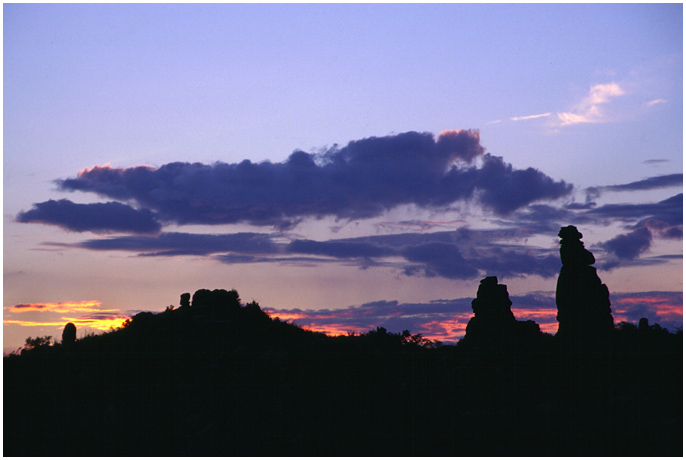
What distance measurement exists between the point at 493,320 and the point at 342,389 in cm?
2173

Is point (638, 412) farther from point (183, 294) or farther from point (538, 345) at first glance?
point (183, 294)

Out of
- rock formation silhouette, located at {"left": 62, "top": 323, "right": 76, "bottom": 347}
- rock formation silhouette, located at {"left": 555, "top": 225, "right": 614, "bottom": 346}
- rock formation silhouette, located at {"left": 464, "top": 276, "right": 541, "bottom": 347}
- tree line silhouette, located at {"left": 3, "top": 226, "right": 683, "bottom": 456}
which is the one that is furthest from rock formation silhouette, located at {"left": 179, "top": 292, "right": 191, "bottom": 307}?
rock formation silhouette, located at {"left": 555, "top": 225, "right": 614, "bottom": 346}

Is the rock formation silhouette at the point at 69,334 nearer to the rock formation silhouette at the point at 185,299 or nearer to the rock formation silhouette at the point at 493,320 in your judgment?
the rock formation silhouette at the point at 185,299

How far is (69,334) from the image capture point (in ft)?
151

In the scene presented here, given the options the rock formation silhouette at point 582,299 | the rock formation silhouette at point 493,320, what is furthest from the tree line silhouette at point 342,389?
the rock formation silhouette at point 493,320

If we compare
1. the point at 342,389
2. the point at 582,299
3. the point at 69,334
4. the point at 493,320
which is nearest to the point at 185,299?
the point at 69,334

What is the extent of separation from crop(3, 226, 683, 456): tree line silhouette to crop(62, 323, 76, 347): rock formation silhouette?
0.40ft

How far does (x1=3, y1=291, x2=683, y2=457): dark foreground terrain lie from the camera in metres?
28.1

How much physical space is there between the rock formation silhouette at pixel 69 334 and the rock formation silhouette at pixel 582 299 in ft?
124

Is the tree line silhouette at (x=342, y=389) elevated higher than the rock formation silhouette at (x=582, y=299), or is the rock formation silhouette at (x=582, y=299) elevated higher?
the rock formation silhouette at (x=582, y=299)

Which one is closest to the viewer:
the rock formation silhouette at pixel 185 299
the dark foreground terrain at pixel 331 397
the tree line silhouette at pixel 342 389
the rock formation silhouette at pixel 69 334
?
the dark foreground terrain at pixel 331 397

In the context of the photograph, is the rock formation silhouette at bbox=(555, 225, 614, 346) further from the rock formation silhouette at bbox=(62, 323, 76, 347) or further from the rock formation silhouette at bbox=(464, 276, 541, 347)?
the rock formation silhouette at bbox=(62, 323, 76, 347)

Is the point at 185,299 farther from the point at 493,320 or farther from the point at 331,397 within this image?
the point at 493,320

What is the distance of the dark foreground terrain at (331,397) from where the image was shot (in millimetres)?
28078
